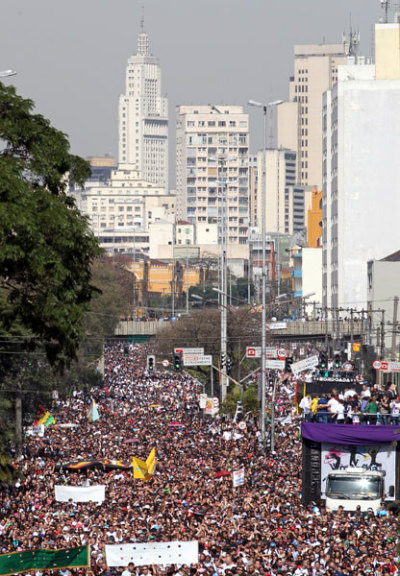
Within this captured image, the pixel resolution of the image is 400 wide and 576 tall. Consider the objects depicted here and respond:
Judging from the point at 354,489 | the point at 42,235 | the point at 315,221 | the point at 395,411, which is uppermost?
the point at 315,221

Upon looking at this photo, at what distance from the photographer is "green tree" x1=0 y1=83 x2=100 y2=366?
21.6 metres

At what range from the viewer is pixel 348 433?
37.4 meters

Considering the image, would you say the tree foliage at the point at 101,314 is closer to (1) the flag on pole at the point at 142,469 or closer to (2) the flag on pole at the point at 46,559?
(1) the flag on pole at the point at 142,469

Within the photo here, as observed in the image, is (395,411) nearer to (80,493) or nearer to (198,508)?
(198,508)

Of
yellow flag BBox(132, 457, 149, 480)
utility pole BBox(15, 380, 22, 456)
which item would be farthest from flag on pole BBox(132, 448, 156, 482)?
utility pole BBox(15, 380, 22, 456)

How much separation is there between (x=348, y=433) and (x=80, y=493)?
24.3 ft

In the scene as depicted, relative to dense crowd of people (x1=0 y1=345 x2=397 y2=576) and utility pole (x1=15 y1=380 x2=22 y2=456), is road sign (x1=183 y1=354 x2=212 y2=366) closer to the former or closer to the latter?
dense crowd of people (x1=0 y1=345 x2=397 y2=576)

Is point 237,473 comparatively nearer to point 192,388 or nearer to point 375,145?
point 192,388

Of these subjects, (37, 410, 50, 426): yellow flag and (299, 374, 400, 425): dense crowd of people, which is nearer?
(299, 374, 400, 425): dense crowd of people

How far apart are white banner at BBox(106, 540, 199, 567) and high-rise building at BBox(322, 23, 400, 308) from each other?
95.0 m

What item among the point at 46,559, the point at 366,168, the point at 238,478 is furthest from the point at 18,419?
the point at 366,168

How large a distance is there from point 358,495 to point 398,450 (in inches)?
97.9

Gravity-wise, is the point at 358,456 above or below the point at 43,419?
above

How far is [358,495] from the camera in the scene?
35.5 m
